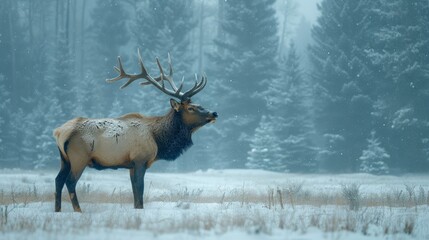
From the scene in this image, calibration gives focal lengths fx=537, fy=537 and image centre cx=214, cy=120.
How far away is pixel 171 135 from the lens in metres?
10.0

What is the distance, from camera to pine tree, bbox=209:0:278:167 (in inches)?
1438

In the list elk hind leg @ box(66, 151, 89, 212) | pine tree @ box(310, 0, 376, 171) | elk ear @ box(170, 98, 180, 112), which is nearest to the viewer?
elk hind leg @ box(66, 151, 89, 212)

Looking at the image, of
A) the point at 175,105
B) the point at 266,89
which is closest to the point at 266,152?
the point at 266,89

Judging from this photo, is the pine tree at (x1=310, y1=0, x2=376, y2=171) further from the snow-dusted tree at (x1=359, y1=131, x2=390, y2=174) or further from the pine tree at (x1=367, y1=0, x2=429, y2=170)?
the snow-dusted tree at (x1=359, y1=131, x2=390, y2=174)

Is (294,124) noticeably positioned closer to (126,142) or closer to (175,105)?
(175,105)

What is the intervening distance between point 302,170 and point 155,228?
1045 inches

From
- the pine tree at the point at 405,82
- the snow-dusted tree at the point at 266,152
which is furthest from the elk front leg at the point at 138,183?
the snow-dusted tree at the point at 266,152

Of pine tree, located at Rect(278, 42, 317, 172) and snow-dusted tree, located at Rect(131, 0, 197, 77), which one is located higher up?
snow-dusted tree, located at Rect(131, 0, 197, 77)

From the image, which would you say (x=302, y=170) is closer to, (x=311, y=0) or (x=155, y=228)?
(x=155, y=228)

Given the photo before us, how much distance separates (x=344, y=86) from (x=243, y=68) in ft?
25.5

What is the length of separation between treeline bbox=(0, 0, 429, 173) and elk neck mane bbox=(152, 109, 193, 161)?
19812 millimetres

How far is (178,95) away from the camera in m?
10.2

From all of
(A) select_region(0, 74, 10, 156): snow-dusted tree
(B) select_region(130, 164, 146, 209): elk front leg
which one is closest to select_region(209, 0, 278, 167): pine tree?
(A) select_region(0, 74, 10, 156): snow-dusted tree

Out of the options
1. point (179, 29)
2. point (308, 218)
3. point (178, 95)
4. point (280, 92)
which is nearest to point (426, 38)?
point (280, 92)
